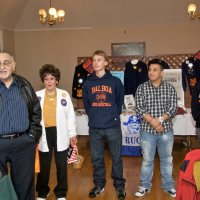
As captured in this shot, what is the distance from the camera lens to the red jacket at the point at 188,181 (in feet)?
5.93

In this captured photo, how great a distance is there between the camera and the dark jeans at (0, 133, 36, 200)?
7.39ft

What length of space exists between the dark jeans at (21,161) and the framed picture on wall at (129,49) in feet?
19.5

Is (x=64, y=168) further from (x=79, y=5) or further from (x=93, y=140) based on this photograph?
(x=79, y=5)

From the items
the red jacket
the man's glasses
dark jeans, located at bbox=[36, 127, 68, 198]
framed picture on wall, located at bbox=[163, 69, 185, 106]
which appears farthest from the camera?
framed picture on wall, located at bbox=[163, 69, 185, 106]

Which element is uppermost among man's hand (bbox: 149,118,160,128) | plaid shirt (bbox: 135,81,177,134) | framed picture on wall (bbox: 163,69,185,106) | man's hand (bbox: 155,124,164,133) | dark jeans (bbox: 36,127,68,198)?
framed picture on wall (bbox: 163,69,185,106)

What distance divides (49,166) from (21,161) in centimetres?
60

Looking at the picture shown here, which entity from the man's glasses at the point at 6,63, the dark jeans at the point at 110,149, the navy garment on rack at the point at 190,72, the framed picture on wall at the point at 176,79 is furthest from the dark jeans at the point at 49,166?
the navy garment on rack at the point at 190,72

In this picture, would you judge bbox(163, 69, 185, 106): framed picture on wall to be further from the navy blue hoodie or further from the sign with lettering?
the navy blue hoodie

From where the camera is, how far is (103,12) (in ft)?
25.0

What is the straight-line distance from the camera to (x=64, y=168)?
2.90 m

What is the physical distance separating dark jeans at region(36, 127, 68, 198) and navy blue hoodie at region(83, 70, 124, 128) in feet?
1.37

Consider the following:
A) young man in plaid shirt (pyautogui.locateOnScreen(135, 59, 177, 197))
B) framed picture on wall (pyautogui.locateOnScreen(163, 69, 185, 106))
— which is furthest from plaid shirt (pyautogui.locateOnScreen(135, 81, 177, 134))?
framed picture on wall (pyautogui.locateOnScreen(163, 69, 185, 106))

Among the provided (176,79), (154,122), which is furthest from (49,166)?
(176,79)

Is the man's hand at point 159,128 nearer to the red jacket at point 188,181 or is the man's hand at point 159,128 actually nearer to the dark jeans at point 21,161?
the red jacket at point 188,181
